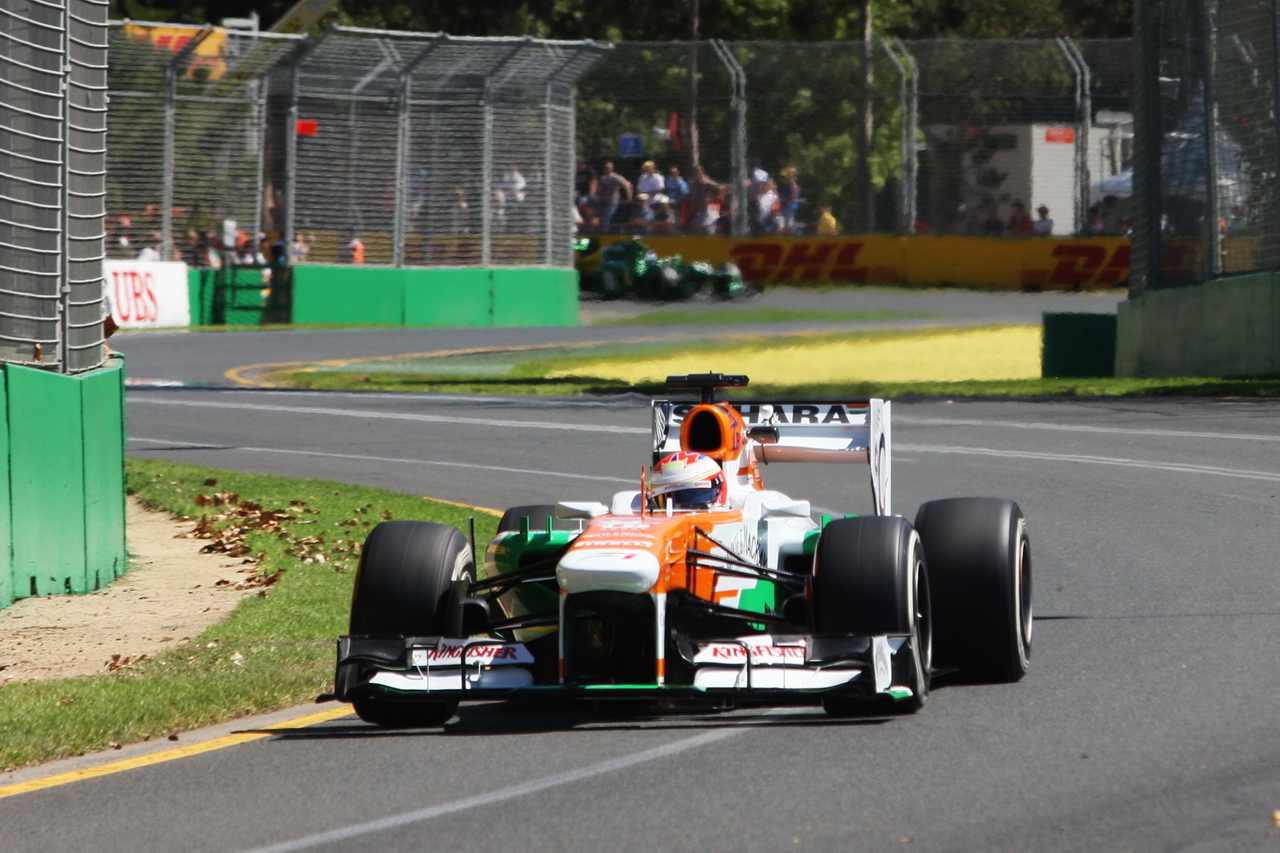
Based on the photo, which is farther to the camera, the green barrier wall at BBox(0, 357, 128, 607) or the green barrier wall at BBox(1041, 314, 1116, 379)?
the green barrier wall at BBox(1041, 314, 1116, 379)

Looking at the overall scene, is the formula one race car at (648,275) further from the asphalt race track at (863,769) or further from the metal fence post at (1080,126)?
the asphalt race track at (863,769)

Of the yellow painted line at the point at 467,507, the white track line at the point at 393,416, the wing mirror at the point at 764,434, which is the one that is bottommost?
the yellow painted line at the point at 467,507

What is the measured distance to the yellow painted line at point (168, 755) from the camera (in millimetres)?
6512

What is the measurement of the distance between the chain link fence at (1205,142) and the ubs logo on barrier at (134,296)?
1750 centimetres

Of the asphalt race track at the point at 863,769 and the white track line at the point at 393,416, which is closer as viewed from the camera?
the asphalt race track at the point at 863,769

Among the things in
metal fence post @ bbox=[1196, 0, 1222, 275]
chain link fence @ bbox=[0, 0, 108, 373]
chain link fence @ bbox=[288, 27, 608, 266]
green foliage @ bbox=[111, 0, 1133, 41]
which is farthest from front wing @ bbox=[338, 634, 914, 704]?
green foliage @ bbox=[111, 0, 1133, 41]

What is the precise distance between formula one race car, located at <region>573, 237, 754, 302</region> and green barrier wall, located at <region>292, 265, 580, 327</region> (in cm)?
195

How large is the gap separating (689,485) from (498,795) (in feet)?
7.30

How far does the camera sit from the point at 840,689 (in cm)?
691

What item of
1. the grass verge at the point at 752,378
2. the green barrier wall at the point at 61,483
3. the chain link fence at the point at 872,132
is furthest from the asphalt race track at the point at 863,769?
the chain link fence at the point at 872,132

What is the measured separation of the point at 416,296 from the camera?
120 feet

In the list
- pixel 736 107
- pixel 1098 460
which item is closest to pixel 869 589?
pixel 1098 460

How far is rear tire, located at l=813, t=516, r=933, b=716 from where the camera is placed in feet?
23.4

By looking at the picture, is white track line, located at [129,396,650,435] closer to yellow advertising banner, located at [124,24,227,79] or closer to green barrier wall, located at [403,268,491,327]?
yellow advertising banner, located at [124,24,227,79]
